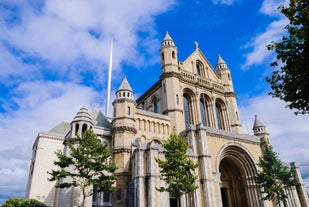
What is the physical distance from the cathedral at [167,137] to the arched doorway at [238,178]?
130 mm

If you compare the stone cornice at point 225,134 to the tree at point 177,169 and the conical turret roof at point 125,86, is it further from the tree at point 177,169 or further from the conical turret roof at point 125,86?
the conical turret roof at point 125,86

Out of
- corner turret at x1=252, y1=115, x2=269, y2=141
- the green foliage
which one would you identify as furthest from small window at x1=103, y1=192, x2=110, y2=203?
corner turret at x1=252, y1=115, x2=269, y2=141

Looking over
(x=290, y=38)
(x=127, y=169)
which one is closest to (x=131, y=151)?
(x=127, y=169)

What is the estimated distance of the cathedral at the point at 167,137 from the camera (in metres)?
27.5

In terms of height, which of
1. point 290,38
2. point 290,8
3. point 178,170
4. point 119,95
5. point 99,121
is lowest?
point 178,170

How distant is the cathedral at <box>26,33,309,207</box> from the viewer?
27.5m

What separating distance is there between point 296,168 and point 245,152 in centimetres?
999

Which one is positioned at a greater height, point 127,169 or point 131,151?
point 131,151

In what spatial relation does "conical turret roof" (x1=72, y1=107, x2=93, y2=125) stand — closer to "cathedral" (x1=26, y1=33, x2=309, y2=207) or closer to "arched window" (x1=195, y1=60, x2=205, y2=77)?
"cathedral" (x1=26, y1=33, x2=309, y2=207)

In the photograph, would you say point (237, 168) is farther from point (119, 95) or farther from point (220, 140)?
point (119, 95)

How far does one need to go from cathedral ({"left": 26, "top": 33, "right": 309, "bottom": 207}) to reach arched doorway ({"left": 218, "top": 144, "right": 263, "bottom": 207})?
130 mm

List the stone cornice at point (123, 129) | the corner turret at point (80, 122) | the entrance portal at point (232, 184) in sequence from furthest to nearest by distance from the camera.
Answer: the entrance portal at point (232, 184), the stone cornice at point (123, 129), the corner turret at point (80, 122)

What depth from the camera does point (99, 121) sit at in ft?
120

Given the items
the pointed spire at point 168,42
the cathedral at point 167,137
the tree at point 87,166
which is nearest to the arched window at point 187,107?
the cathedral at point 167,137
